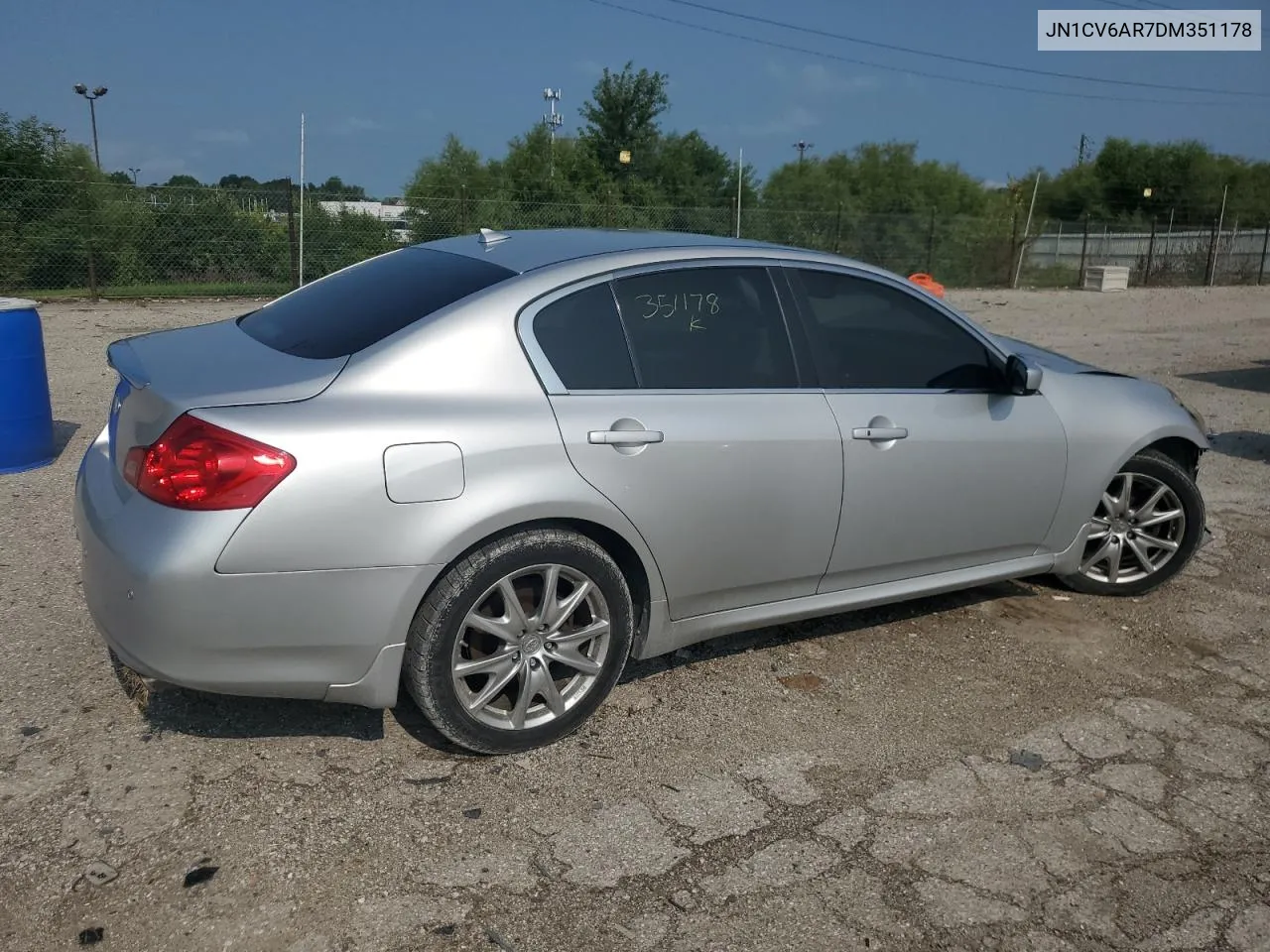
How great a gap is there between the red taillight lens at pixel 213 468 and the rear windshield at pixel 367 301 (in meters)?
0.51

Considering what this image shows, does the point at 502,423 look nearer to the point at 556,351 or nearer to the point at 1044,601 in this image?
the point at 556,351

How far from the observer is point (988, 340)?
4422mm

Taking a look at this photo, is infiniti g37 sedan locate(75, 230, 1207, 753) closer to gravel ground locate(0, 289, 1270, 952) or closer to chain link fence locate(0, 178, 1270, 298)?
gravel ground locate(0, 289, 1270, 952)

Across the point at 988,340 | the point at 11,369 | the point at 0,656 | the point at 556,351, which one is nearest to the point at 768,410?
the point at 556,351

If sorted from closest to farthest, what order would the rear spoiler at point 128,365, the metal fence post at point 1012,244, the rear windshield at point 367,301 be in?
the rear spoiler at point 128,365, the rear windshield at point 367,301, the metal fence post at point 1012,244

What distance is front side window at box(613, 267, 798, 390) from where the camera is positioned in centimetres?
367

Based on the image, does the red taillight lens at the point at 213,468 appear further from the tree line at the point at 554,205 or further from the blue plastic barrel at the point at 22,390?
the tree line at the point at 554,205

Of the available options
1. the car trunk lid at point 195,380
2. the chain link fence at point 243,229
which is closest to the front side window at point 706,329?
the car trunk lid at point 195,380

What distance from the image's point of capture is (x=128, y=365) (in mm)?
3516

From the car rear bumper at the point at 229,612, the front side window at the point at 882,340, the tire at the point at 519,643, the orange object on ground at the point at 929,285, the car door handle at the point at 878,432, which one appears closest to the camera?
the car rear bumper at the point at 229,612

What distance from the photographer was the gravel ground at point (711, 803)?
2.75 meters

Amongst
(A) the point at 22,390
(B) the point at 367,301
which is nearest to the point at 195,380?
(B) the point at 367,301

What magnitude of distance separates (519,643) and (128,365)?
60.7 inches

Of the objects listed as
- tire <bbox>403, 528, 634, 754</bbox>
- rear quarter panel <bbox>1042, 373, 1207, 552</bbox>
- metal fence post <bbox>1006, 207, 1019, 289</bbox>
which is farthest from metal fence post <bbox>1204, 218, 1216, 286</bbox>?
tire <bbox>403, 528, 634, 754</bbox>
